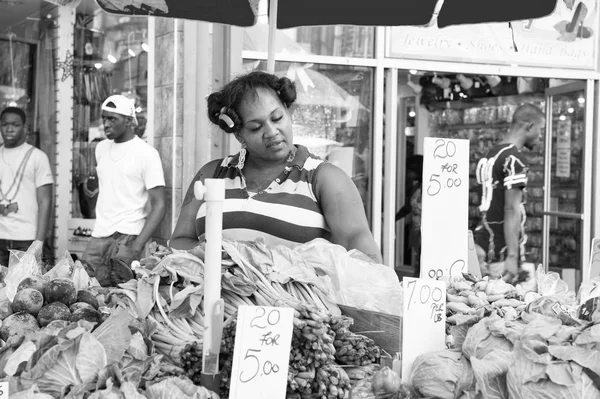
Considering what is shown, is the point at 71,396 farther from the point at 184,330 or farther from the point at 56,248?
the point at 56,248

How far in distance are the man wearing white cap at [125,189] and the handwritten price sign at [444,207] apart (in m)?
3.32

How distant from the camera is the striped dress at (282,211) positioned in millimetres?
3100

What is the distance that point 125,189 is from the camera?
18.5 feet

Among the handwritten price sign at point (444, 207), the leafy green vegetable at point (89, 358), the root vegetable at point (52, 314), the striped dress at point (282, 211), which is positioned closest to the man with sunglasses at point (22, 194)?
the striped dress at point (282, 211)

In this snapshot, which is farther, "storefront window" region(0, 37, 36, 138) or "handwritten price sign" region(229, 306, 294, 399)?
"storefront window" region(0, 37, 36, 138)

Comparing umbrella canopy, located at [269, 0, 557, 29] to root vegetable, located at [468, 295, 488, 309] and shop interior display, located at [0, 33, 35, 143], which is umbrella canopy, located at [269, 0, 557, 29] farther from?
→ shop interior display, located at [0, 33, 35, 143]

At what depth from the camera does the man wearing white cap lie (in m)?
5.61

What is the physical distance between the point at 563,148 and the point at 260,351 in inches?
252

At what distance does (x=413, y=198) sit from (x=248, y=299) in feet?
19.5

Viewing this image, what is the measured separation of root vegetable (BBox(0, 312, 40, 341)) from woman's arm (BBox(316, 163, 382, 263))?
1261 mm

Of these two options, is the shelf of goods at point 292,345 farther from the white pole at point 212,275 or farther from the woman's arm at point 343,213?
the woman's arm at point 343,213

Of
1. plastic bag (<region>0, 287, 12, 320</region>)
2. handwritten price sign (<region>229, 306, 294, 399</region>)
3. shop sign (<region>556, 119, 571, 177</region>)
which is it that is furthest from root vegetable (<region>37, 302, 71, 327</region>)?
shop sign (<region>556, 119, 571, 177</region>)

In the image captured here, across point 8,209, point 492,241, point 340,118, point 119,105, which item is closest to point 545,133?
point 492,241

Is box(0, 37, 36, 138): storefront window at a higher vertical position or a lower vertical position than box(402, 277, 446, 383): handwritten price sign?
higher
